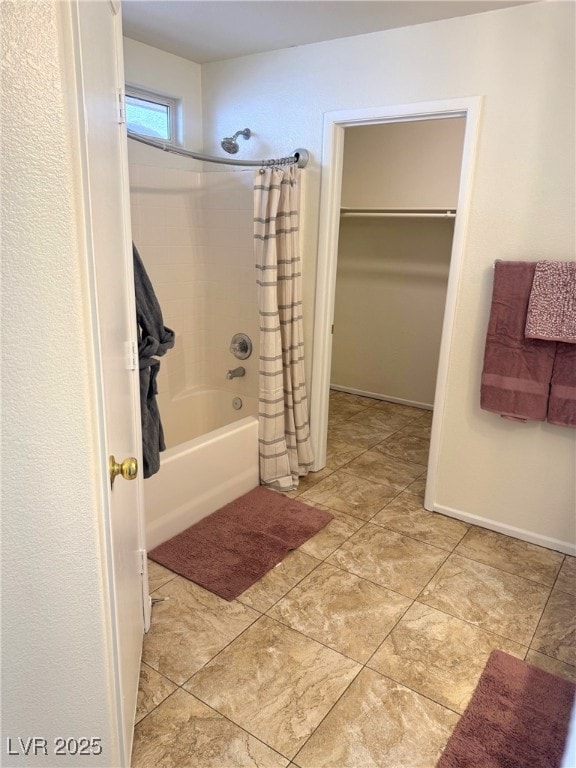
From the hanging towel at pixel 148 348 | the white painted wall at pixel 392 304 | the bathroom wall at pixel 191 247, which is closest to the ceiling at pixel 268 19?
the bathroom wall at pixel 191 247

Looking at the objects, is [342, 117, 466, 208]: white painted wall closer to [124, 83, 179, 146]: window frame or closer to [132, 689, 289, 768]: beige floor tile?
[124, 83, 179, 146]: window frame

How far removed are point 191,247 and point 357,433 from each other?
70.9 inches

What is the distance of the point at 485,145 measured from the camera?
2.35 metres

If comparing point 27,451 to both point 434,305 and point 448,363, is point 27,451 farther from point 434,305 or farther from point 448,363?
point 434,305

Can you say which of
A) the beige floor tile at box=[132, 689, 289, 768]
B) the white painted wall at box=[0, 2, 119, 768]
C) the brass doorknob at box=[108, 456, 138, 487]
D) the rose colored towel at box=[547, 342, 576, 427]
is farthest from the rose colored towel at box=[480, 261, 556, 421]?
the white painted wall at box=[0, 2, 119, 768]

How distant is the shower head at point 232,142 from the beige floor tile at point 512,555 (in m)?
2.58

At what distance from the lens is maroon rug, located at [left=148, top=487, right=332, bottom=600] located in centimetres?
225

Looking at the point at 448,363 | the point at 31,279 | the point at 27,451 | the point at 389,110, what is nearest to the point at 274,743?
the point at 27,451

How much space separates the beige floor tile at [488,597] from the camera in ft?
6.72

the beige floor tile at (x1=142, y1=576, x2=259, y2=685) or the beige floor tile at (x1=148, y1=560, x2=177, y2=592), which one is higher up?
the beige floor tile at (x1=148, y1=560, x2=177, y2=592)

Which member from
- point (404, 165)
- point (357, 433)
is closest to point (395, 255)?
point (404, 165)

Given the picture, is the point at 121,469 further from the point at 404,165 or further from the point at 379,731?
the point at 404,165

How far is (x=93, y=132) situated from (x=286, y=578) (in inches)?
74.2

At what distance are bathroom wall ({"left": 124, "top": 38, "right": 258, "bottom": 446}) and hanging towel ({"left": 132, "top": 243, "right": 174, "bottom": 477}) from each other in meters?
1.40
